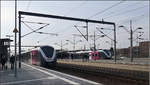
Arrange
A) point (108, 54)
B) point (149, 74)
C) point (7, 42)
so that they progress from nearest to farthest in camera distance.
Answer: point (149, 74)
point (7, 42)
point (108, 54)

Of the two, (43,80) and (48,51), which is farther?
(48,51)

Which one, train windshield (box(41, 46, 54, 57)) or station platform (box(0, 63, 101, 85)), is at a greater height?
train windshield (box(41, 46, 54, 57))

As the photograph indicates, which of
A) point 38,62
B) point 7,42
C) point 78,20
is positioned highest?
point 78,20

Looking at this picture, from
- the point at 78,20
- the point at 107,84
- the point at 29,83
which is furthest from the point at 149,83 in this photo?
the point at 78,20

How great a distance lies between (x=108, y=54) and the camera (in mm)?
56031

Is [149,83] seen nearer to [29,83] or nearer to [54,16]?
[29,83]

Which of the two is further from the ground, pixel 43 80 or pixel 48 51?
pixel 48 51

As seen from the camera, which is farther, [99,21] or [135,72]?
[99,21]

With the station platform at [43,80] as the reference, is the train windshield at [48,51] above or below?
above

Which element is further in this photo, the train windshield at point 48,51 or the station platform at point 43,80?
the train windshield at point 48,51

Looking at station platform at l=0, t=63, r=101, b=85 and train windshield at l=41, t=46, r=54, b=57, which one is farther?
train windshield at l=41, t=46, r=54, b=57

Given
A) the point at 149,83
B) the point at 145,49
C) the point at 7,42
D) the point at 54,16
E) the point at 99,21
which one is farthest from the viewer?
the point at 145,49

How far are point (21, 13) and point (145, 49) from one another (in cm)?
4944

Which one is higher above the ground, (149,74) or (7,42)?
(7,42)
